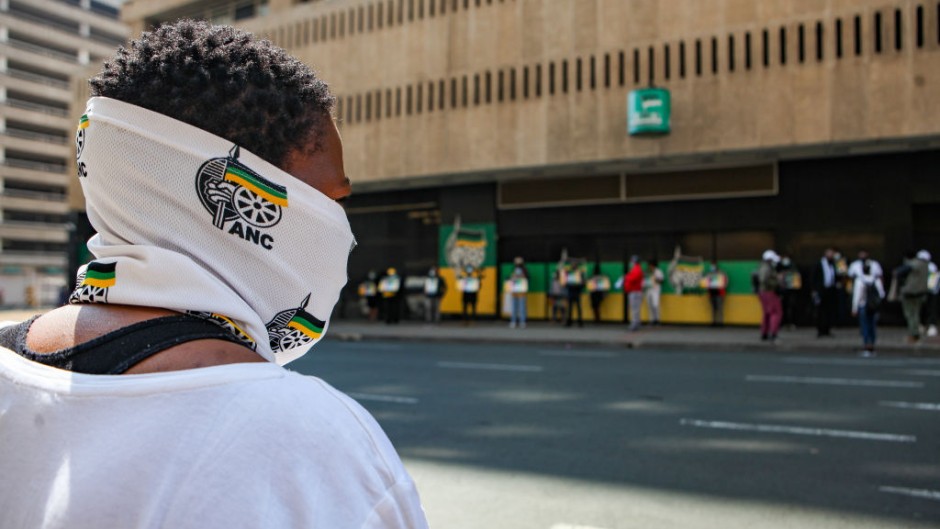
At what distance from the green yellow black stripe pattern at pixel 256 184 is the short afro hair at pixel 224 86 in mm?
42

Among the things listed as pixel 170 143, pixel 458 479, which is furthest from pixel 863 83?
pixel 170 143

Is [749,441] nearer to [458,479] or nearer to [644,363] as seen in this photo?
[458,479]

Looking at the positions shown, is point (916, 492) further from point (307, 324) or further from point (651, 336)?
point (651, 336)

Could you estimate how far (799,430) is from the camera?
6727 millimetres

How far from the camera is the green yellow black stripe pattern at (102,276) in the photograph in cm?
102

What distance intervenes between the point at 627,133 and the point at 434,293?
310 inches

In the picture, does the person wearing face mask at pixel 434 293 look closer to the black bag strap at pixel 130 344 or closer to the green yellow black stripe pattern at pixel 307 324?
the green yellow black stripe pattern at pixel 307 324

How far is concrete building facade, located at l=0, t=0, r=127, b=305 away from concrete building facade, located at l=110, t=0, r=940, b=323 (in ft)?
147

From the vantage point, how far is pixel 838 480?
515 cm

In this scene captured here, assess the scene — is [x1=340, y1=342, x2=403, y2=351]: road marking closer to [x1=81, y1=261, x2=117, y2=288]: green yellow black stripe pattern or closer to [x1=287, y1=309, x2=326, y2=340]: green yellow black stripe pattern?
[x1=287, y1=309, x2=326, y2=340]: green yellow black stripe pattern

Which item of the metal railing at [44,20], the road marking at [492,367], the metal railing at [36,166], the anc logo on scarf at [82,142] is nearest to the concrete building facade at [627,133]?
the road marking at [492,367]

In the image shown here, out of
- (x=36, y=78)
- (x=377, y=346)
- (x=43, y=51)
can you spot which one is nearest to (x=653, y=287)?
(x=377, y=346)

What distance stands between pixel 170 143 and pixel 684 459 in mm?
5477

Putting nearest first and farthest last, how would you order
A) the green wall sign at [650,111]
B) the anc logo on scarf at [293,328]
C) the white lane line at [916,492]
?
the anc logo on scarf at [293,328]
the white lane line at [916,492]
the green wall sign at [650,111]
